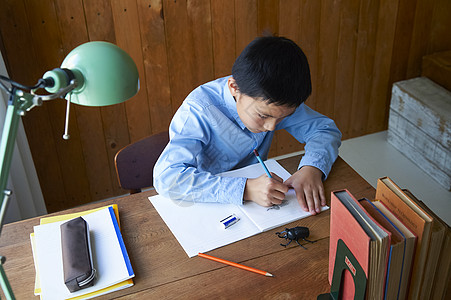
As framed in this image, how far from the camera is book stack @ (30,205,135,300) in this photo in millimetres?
1034

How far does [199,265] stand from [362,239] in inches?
16.8

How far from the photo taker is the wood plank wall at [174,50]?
86.5 inches

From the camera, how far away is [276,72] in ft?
4.23

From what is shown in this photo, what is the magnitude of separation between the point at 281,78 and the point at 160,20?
1.23m

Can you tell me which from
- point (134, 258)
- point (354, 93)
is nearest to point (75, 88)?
point (134, 258)

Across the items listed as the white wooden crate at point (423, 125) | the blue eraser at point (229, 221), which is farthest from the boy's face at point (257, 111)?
the white wooden crate at point (423, 125)

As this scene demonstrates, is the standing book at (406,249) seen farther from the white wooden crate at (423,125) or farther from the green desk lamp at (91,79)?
the white wooden crate at (423,125)

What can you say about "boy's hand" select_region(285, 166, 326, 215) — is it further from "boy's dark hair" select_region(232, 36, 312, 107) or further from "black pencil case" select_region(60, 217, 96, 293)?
"black pencil case" select_region(60, 217, 96, 293)

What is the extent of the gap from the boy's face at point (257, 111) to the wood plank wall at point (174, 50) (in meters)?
1.07

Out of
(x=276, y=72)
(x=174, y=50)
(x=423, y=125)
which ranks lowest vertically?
(x=423, y=125)

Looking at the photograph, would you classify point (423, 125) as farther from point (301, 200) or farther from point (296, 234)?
point (296, 234)

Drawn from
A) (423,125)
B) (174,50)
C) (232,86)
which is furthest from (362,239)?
(423,125)

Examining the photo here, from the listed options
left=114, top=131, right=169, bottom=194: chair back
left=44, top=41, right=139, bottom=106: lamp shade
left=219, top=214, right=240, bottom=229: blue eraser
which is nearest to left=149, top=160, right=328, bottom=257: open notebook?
left=219, top=214, right=240, bottom=229: blue eraser

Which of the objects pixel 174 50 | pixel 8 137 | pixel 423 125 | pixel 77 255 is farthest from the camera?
pixel 423 125
